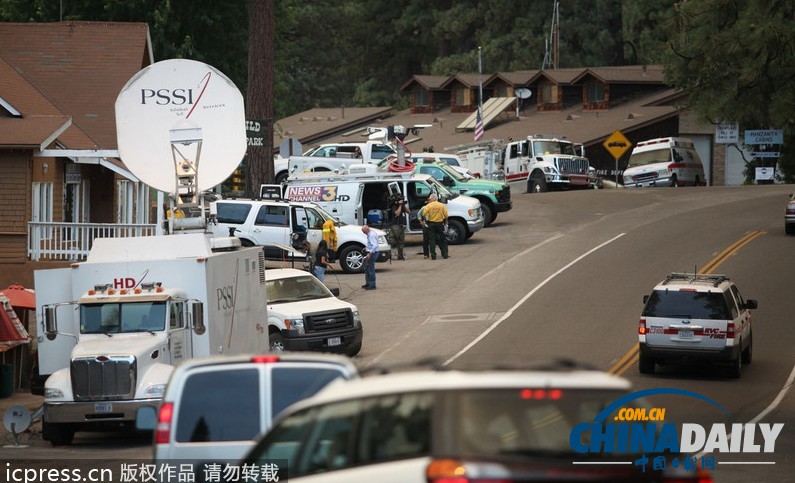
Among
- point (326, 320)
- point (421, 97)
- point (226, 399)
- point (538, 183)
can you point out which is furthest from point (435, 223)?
point (421, 97)

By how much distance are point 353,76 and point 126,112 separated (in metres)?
70.7

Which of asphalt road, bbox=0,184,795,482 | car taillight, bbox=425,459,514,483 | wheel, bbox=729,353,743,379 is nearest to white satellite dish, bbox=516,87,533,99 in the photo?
asphalt road, bbox=0,184,795,482

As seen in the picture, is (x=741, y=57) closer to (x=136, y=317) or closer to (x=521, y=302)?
(x=521, y=302)

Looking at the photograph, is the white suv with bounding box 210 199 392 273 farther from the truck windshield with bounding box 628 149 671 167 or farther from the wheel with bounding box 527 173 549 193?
the truck windshield with bounding box 628 149 671 167

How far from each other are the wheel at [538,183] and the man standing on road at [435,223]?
17.8 meters

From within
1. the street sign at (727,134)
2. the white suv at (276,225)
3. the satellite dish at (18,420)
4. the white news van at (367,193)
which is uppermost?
the street sign at (727,134)

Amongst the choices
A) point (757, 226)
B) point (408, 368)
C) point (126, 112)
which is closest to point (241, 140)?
point (126, 112)

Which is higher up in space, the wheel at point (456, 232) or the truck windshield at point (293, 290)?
the wheel at point (456, 232)

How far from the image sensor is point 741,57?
68.8 ft

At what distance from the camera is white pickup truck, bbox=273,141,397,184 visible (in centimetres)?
4812

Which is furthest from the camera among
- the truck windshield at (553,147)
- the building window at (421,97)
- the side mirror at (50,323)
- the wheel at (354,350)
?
the building window at (421,97)

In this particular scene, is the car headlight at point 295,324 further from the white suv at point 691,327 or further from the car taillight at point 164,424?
the car taillight at point 164,424

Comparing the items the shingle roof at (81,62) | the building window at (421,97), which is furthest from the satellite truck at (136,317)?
the building window at (421,97)

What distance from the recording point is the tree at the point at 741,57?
20391 millimetres
